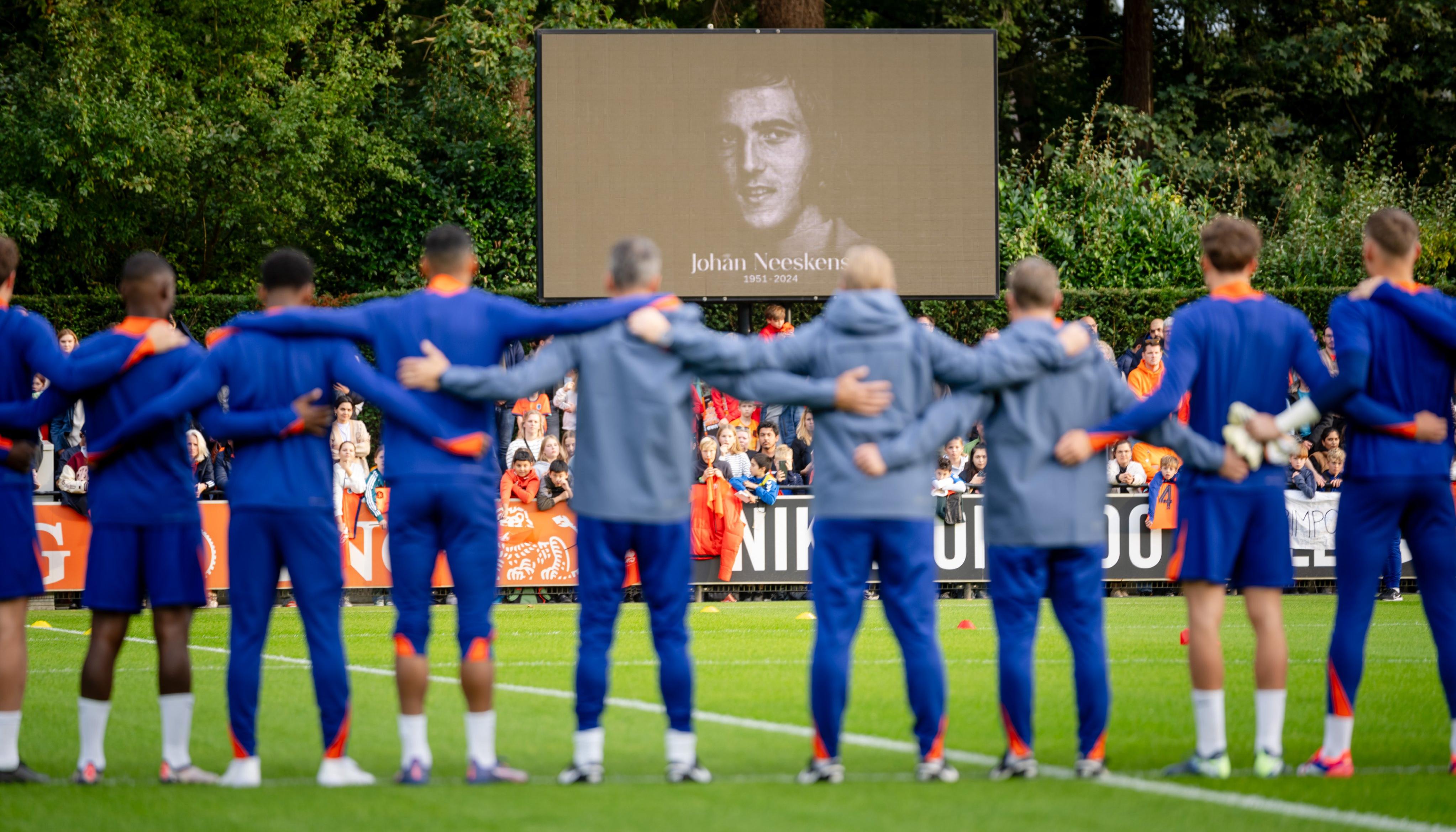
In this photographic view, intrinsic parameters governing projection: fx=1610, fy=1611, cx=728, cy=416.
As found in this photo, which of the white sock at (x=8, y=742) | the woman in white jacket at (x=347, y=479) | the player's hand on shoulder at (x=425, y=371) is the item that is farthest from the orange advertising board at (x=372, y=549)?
the player's hand on shoulder at (x=425, y=371)

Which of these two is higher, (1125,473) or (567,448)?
(567,448)

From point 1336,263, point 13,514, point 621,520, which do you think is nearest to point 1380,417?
point 621,520

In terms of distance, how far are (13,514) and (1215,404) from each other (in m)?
5.27

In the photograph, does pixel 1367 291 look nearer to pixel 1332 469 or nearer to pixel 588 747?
pixel 588 747

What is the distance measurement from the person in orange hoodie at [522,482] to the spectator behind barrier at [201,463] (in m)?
3.31

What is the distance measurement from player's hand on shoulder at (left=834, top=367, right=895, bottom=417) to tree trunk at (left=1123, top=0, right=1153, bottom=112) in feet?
93.0

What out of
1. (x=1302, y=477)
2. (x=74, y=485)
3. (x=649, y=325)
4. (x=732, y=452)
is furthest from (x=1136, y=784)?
(x=74, y=485)

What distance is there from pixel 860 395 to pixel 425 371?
5.85 ft

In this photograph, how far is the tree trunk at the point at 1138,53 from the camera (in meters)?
33.2

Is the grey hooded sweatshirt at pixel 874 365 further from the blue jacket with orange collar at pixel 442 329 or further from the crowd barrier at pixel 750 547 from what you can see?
the crowd barrier at pixel 750 547

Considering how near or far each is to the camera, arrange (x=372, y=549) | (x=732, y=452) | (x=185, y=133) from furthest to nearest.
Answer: (x=185, y=133)
(x=732, y=452)
(x=372, y=549)

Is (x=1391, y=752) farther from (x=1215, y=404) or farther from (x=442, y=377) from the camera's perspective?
(x=442, y=377)

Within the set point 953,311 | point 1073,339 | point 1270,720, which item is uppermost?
point 953,311

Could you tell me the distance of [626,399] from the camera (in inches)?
262
